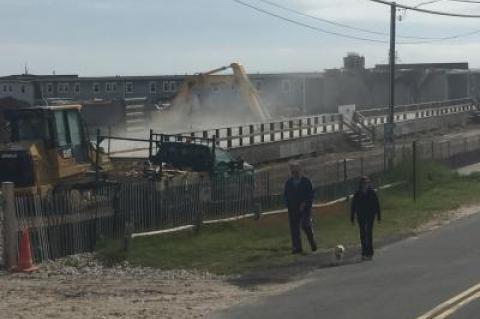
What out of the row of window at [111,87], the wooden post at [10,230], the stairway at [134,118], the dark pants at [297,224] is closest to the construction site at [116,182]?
the wooden post at [10,230]

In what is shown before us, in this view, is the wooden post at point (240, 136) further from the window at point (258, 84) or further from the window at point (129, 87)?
the window at point (258, 84)

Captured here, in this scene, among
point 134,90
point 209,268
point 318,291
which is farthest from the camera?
point 134,90

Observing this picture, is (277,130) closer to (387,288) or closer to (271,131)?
(271,131)

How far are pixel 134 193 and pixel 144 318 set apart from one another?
7797 mm

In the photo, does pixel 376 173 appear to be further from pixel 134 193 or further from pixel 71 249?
pixel 71 249

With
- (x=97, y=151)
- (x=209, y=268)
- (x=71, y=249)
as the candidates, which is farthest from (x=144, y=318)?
(x=97, y=151)

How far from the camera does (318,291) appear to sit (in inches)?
461

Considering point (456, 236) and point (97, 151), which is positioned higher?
point (97, 151)

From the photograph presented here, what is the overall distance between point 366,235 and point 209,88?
151ft

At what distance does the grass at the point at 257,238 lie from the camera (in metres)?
14.9

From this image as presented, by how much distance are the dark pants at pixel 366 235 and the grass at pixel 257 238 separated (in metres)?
1.25

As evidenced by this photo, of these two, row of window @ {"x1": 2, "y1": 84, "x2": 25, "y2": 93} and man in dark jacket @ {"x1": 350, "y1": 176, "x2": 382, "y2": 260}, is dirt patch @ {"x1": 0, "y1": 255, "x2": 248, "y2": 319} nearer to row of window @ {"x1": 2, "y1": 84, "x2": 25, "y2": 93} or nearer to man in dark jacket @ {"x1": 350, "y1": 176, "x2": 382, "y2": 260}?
man in dark jacket @ {"x1": 350, "y1": 176, "x2": 382, "y2": 260}

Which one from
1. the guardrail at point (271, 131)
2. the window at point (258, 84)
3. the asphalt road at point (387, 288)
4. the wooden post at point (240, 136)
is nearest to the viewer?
the asphalt road at point (387, 288)

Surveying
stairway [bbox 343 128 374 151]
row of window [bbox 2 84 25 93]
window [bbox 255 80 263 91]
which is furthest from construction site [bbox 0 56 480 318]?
window [bbox 255 80 263 91]
